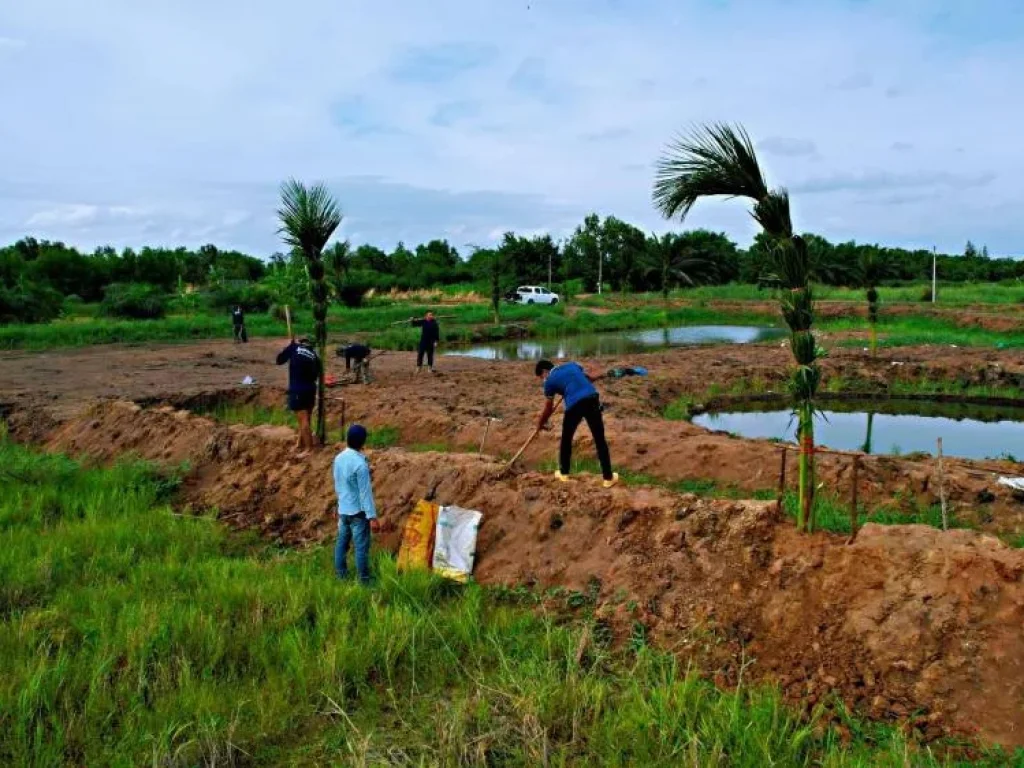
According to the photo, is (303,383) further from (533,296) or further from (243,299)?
(533,296)

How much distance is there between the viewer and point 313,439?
10.1m

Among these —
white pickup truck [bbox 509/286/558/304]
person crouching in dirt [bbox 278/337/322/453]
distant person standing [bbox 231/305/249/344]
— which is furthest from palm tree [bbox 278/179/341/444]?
white pickup truck [bbox 509/286/558/304]

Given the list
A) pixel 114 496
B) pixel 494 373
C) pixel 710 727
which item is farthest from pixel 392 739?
pixel 494 373

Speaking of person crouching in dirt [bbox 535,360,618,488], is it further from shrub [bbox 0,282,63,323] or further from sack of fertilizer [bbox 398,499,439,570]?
shrub [bbox 0,282,63,323]

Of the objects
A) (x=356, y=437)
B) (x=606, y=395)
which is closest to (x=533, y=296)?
(x=606, y=395)

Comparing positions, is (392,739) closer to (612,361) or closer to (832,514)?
(832,514)

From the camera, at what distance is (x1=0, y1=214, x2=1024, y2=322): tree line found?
148 feet

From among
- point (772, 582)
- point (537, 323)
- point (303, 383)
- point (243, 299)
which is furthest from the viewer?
point (243, 299)

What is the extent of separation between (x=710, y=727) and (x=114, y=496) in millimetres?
7151

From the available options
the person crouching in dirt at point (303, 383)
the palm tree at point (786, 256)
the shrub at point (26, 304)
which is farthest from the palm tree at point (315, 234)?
the shrub at point (26, 304)

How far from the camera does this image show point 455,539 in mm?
6992

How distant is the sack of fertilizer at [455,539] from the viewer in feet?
22.7

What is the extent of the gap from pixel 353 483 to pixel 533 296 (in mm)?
41771

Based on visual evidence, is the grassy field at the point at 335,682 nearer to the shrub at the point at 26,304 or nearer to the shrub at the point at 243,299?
the shrub at the point at 26,304
